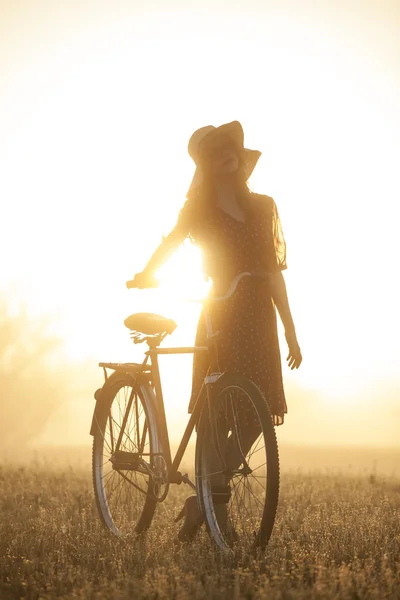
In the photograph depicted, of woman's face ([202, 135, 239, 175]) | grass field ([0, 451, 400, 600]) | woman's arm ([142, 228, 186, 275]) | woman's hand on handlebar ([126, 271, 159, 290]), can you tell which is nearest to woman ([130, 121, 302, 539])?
woman's face ([202, 135, 239, 175])

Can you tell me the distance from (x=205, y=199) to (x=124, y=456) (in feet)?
7.18

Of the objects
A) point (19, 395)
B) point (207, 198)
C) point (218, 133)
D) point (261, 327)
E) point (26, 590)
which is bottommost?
point (26, 590)

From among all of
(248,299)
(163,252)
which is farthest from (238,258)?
(163,252)

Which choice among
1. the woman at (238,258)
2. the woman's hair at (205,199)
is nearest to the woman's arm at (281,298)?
the woman at (238,258)

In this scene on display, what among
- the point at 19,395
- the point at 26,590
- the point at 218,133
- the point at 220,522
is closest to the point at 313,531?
the point at 220,522

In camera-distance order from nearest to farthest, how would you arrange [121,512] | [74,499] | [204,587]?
1. [204,587]
2. [121,512]
3. [74,499]

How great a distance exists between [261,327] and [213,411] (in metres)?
0.71

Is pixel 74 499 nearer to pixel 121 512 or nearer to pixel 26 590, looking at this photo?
pixel 121 512

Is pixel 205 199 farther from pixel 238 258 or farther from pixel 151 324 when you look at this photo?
Result: pixel 151 324

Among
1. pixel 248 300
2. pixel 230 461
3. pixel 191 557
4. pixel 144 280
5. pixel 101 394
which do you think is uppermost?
pixel 144 280

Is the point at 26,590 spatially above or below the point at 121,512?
below

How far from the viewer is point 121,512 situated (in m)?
6.90

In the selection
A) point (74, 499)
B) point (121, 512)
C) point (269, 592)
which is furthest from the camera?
point (74, 499)

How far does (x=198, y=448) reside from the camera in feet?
18.7
